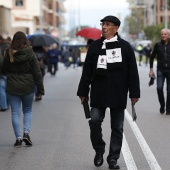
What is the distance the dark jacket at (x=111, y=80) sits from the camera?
28.2 feet

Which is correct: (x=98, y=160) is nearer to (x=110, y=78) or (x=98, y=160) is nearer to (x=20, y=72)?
(x=110, y=78)

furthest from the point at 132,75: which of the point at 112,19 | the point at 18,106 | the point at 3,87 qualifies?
the point at 3,87

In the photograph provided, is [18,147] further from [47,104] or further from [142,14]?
[142,14]

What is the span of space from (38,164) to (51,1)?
133m

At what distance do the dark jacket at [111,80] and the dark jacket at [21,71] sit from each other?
2.15 m

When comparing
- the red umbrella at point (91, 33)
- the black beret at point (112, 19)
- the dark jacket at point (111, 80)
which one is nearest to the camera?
the black beret at point (112, 19)

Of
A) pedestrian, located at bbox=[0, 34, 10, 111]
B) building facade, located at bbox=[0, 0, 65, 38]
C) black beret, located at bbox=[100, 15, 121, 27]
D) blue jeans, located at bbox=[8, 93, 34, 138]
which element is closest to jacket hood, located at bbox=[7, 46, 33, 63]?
blue jeans, located at bbox=[8, 93, 34, 138]

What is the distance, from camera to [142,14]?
162m

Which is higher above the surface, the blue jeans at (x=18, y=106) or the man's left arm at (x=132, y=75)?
the man's left arm at (x=132, y=75)

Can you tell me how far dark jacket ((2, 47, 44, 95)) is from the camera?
420 inches

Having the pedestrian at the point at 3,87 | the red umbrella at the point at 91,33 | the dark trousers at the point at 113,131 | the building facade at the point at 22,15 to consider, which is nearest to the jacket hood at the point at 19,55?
the dark trousers at the point at 113,131

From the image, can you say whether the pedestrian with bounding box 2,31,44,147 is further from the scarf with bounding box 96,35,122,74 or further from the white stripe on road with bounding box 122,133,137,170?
the scarf with bounding box 96,35,122,74

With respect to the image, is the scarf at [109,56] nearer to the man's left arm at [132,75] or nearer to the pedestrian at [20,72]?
the man's left arm at [132,75]

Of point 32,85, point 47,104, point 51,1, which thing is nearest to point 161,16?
point 51,1
